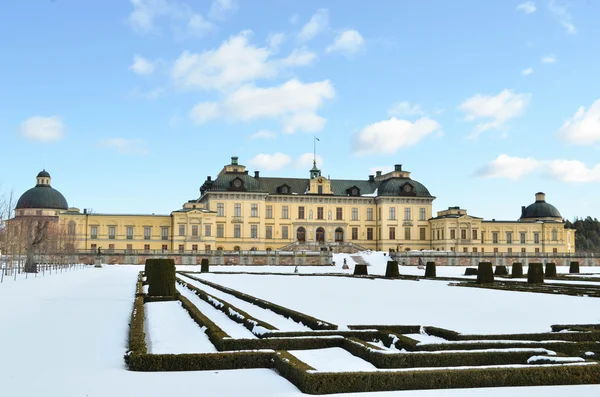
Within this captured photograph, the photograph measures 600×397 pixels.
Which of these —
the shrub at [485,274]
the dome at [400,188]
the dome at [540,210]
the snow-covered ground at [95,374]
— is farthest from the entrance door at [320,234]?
the snow-covered ground at [95,374]

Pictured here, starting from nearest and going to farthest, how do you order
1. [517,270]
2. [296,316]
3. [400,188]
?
[296,316] < [517,270] < [400,188]

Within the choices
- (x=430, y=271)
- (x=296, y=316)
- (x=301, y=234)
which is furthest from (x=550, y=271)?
(x=301, y=234)

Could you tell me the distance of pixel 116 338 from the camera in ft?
33.6

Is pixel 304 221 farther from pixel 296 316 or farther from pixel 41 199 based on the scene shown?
pixel 296 316

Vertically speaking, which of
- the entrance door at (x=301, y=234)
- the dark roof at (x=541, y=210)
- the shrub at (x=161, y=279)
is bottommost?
the shrub at (x=161, y=279)

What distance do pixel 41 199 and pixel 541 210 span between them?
60.6m

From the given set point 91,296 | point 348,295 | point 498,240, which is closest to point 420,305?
point 348,295

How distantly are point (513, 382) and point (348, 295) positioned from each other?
1227cm

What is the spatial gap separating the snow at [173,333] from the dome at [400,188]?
5849cm

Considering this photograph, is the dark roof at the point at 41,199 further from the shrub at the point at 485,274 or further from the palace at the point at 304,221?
the shrub at the point at 485,274

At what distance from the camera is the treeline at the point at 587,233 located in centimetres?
11365

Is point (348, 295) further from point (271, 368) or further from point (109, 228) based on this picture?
point (109, 228)

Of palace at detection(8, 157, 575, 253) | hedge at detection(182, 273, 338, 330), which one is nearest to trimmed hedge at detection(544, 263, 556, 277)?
hedge at detection(182, 273, 338, 330)

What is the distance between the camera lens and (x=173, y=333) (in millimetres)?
10609
